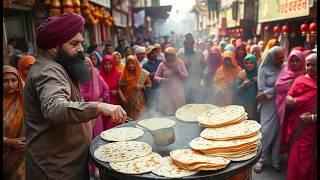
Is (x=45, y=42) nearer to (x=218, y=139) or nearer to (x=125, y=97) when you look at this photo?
(x=218, y=139)

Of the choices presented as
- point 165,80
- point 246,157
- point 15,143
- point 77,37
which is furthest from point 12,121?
point 165,80

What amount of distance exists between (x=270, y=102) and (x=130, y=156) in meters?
2.86

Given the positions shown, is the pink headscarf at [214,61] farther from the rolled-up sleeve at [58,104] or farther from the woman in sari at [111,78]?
the rolled-up sleeve at [58,104]

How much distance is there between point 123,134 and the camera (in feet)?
9.16

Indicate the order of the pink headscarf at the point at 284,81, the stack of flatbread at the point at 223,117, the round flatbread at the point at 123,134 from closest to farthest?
the stack of flatbread at the point at 223,117 < the round flatbread at the point at 123,134 < the pink headscarf at the point at 284,81

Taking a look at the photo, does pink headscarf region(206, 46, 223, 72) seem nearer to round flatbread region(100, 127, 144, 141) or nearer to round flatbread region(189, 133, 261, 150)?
round flatbread region(100, 127, 144, 141)

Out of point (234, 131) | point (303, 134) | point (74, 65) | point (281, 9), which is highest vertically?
point (281, 9)

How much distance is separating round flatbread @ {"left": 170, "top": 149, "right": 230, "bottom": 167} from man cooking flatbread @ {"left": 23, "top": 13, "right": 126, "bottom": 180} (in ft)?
1.74

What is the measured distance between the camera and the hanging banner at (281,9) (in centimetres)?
750

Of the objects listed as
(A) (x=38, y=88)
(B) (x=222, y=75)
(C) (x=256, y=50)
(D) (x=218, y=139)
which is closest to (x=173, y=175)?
(D) (x=218, y=139)

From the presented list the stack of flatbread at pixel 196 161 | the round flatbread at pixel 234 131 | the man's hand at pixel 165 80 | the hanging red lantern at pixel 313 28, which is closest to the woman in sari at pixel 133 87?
the man's hand at pixel 165 80

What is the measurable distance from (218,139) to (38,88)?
133cm

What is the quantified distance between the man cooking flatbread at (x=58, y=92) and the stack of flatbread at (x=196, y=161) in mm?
529

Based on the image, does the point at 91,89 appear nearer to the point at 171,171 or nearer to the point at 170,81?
the point at 170,81
